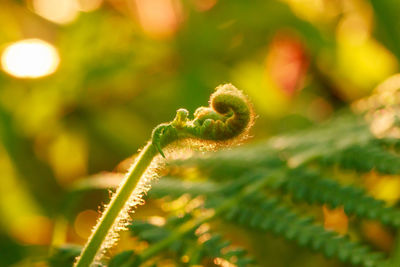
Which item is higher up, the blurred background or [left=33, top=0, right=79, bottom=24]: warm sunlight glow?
[left=33, top=0, right=79, bottom=24]: warm sunlight glow

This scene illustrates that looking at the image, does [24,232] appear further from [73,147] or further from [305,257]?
[305,257]

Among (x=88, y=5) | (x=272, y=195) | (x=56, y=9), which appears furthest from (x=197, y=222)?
(x=56, y=9)

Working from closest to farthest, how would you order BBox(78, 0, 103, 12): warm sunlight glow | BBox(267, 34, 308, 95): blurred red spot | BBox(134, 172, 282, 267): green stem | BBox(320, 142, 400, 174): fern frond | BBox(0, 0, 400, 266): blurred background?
BBox(134, 172, 282, 267): green stem → BBox(320, 142, 400, 174): fern frond → BBox(0, 0, 400, 266): blurred background → BBox(267, 34, 308, 95): blurred red spot → BBox(78, 0, 103, 12): warm sunlight glow

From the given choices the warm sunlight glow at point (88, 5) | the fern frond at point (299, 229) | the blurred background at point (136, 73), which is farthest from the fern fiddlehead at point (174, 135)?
the warm sunlight glow at point (88, 5)

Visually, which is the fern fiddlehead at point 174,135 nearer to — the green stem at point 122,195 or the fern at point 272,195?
the green stem at point 122,195

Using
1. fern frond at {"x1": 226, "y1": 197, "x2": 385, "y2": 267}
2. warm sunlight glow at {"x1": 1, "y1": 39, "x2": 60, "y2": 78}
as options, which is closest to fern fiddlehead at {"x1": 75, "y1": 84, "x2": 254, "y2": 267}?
fern frond at {"x1": 226, "y1": 197, "x2": 385, "y2": 267}

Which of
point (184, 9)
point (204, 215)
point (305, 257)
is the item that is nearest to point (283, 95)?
point (184, 9)

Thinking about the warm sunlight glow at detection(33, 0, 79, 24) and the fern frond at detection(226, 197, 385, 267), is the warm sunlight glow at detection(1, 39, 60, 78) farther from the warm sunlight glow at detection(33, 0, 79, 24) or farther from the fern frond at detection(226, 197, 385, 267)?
the fern frond at detection(226, 197, 385, 267)

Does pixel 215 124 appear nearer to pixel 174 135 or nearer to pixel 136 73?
pixel 174 135

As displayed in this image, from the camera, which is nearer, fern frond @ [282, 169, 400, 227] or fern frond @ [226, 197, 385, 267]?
fern frond @ [226, 197, 385, 267]
